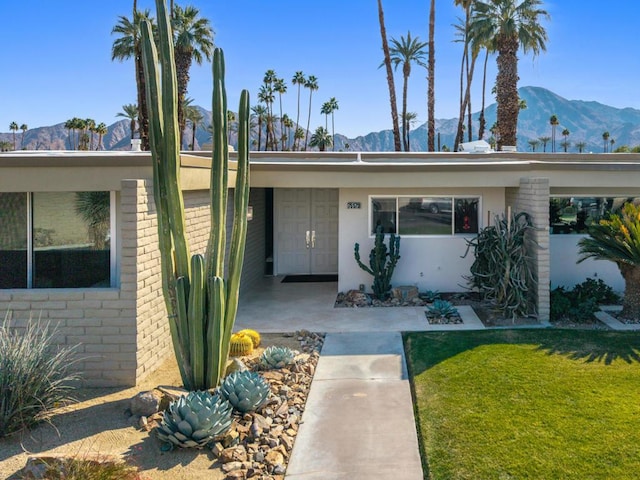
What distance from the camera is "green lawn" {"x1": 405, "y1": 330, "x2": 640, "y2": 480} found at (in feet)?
16.4

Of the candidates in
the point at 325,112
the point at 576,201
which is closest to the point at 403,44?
the point at 576,201

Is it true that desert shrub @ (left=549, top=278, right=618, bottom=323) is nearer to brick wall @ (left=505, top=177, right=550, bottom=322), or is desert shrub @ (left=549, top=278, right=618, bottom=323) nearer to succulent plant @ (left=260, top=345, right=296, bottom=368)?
brick wall @ (left=505, top=177, right=550, bottom=322)

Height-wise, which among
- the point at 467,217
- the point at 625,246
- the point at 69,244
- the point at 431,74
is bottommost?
the point at 625,246

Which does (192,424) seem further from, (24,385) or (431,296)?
(431,296)

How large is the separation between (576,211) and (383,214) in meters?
4.60

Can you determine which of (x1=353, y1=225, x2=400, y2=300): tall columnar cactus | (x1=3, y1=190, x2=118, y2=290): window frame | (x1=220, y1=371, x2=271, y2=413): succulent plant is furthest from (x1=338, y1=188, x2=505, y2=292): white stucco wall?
(x1=220, y1=371, x2=271, y2=413): succulent plant

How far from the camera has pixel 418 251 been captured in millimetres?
12664

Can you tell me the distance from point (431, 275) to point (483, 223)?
1.77 metres

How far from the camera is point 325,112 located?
2963 inches

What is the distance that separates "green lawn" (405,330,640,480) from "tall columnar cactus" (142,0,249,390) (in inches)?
106

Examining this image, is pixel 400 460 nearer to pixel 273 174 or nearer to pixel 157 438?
pixel 157 438

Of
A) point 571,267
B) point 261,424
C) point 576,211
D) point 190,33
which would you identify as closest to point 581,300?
point 571,267

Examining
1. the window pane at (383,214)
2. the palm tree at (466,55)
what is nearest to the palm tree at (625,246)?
the window pane at (383,214)

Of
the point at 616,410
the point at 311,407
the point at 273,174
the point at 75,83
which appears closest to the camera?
the point at 616,410
